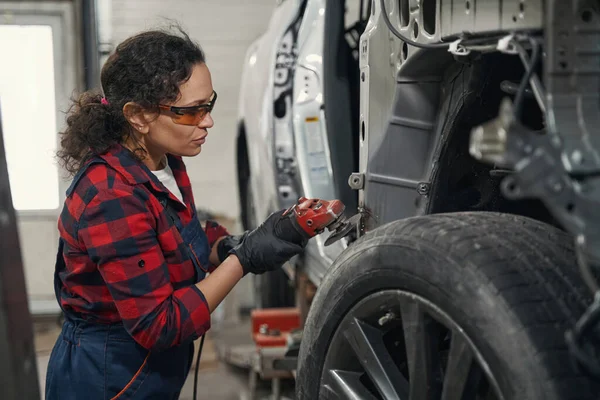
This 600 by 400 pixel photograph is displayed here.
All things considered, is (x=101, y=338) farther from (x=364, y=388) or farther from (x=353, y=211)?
(x=353, y=211)

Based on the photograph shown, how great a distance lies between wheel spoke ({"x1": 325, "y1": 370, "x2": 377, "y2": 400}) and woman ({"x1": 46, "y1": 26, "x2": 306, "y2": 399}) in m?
0.47

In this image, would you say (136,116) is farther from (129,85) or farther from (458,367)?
(458,367)

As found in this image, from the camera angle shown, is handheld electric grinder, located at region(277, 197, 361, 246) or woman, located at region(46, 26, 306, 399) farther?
handheld electric grinder, located at region(277, 197, 361, 246)

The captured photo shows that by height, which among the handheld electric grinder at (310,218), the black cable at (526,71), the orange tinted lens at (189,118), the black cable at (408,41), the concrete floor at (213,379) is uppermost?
the black cable at (408,41)

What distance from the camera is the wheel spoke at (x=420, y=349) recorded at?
1594mm

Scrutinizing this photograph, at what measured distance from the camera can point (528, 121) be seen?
197 cm

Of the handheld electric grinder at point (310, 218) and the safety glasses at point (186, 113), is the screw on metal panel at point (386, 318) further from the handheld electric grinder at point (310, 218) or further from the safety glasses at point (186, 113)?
the safety glasses at point (186, 113)

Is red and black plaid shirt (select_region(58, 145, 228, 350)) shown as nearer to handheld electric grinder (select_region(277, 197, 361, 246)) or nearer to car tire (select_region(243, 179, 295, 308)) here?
handheld electric grinder (select_region(277, 197, 361, 246))

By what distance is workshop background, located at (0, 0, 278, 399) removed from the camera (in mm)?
6719

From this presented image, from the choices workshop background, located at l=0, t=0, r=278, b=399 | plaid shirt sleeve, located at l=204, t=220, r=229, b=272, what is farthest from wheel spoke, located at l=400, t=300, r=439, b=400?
workshop background, located at l=0, t=0, r=278, b=399

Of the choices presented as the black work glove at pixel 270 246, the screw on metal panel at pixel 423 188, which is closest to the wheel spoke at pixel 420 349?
the screw on metal panel at pixel 423 188

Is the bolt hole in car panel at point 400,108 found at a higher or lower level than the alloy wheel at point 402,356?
higher

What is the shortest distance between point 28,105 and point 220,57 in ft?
5.68

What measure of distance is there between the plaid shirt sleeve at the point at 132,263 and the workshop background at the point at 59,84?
450cm
